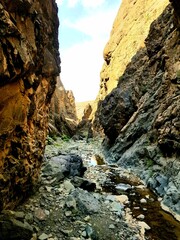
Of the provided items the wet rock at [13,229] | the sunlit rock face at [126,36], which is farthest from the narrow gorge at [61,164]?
the sunlit rock face at [126,36]

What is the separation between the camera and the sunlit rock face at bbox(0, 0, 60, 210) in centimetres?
576

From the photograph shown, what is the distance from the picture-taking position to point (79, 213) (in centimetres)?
815

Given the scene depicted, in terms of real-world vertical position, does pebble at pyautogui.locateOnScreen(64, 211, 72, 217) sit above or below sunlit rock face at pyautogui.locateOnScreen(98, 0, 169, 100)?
below

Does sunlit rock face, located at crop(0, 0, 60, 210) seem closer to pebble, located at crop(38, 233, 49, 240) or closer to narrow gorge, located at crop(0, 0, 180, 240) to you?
narrow gorge, located at crop(0, 0, 180, 240)

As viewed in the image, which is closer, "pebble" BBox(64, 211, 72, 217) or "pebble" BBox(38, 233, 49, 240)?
"pebble" BBox(38, 233, 49, 240)

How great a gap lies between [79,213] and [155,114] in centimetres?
1091

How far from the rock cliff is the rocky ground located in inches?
53.1

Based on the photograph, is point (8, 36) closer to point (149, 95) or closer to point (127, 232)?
point (127, 232)

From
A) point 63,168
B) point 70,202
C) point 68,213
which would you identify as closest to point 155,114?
point 63,168

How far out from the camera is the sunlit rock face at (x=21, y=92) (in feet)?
18.9

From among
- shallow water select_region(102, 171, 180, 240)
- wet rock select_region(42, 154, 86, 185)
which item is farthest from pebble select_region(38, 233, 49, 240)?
wet rock select_region(42, 154, 86, 185)

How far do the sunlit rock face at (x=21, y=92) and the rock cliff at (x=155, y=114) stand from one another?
547 cm

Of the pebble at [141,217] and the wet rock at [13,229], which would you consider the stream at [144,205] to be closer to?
the pebble at [141,217]

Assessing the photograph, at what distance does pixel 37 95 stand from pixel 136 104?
14.6m
